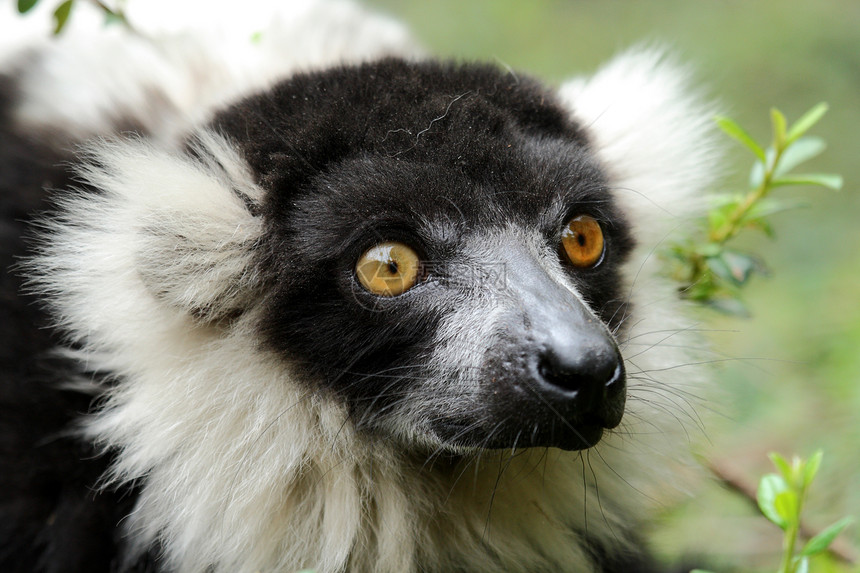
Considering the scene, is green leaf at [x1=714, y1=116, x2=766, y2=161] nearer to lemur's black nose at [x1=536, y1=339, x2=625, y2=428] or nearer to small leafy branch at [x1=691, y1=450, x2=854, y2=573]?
lemur's black nose at [x1=536, y1=339, x2=625, y2=428]

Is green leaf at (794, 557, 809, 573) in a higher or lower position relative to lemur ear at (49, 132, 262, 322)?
higher

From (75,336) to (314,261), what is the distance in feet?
3.21

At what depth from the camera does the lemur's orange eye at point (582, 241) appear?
296 cm

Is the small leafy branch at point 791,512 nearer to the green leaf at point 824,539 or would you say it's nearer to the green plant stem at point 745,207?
the green leaf at point 824,539

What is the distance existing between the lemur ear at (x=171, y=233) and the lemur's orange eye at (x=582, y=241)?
1.11 meters

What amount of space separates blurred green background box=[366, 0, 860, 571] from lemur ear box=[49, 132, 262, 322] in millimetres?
1889

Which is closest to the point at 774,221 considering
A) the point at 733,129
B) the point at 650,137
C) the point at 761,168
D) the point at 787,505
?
the point at 761,168

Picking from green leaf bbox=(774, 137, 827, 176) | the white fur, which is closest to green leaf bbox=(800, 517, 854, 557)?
the white fur

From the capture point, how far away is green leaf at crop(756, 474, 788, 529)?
2.17 metres

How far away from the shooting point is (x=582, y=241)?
3.00 metres

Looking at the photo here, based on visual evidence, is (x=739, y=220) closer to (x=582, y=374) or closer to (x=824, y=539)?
(x=582, y=374)

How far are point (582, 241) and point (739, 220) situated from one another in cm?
101

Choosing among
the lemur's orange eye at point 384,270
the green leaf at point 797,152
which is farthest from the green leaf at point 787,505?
the green leaf at point 797,152

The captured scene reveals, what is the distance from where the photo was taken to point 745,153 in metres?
8.81
